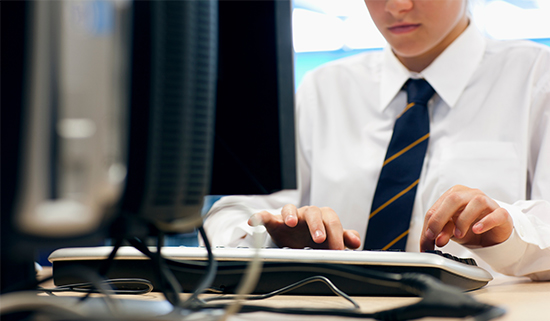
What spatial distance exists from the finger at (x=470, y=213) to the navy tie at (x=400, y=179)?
0.95 ft

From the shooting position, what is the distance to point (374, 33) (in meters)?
2.52

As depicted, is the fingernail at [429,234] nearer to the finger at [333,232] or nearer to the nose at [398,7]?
the finger at [333,232]

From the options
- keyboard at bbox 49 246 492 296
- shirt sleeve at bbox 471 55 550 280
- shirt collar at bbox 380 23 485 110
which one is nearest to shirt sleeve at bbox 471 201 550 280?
shirt sleeve at bbox 471 55 550 280

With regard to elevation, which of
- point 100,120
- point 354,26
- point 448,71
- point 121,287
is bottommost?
point 121,287

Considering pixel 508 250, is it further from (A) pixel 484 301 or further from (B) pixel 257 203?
(B) pixel 257 203

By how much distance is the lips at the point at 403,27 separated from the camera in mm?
845

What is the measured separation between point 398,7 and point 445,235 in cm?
46

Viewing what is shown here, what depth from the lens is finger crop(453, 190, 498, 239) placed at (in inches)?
20.8

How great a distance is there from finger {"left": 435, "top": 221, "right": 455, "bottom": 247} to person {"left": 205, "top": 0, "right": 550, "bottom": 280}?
168 millimetres

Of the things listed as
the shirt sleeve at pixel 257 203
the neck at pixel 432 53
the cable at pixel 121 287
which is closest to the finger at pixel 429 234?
the shirt sleeve at pixel 257 203

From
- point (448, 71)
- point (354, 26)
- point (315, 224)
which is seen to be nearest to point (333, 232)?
point (315, 224)

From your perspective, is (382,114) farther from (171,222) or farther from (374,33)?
(374,33)

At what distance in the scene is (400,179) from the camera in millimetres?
854

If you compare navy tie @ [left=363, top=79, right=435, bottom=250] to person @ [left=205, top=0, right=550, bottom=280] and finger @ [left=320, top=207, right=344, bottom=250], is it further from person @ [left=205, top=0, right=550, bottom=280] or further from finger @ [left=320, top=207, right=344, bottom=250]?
finger @ [left=320, top=207, right=344, bottom=250]
